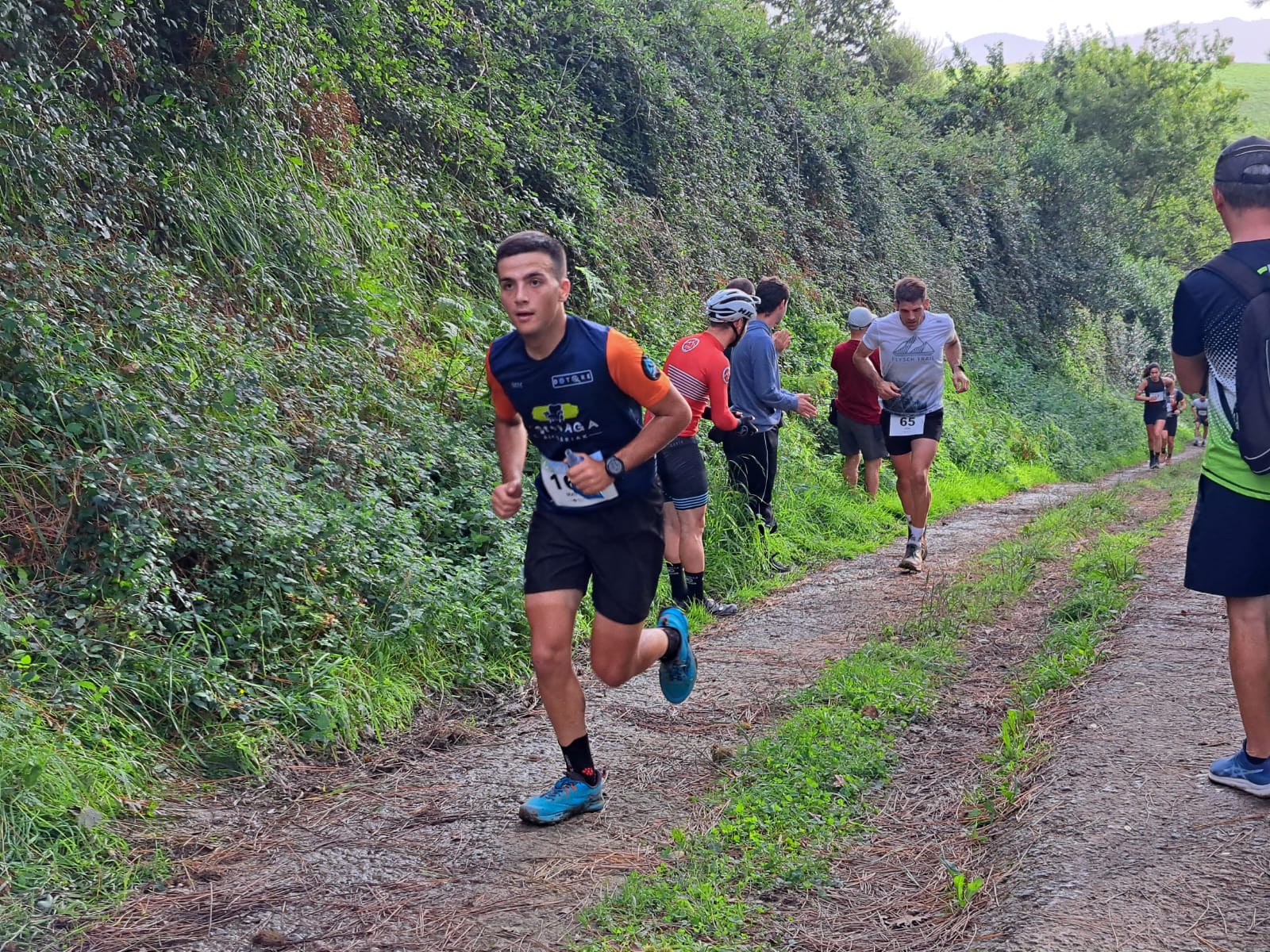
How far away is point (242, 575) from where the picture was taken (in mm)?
5234

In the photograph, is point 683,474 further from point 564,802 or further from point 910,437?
point 564,802

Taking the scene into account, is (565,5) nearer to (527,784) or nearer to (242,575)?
(242,575)

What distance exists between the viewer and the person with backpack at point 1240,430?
12.2ft

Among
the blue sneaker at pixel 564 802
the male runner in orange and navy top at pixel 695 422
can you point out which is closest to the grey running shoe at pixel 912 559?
the male runner in orange and navy top at pixel 695 422

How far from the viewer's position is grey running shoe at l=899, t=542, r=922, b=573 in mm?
8938

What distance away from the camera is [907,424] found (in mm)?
8891

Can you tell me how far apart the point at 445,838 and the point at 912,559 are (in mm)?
5719

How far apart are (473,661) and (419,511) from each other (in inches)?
47.8

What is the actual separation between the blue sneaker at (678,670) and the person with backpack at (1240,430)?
2074 millimetres

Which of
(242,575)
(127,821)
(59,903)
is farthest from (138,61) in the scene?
(59,903)

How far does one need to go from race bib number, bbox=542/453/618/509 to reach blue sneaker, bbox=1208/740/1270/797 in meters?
2.35

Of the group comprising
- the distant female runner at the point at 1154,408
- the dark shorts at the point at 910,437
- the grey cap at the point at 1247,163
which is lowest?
the distant female runner at the point at 1154,408

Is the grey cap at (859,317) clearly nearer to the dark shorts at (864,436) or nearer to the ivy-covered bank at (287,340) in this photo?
the dark shorts at (864,436)

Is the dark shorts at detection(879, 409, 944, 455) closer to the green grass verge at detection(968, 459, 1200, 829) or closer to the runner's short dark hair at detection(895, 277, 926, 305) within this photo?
the runner's short dark hair at detection(895, 277, 926, 305)
